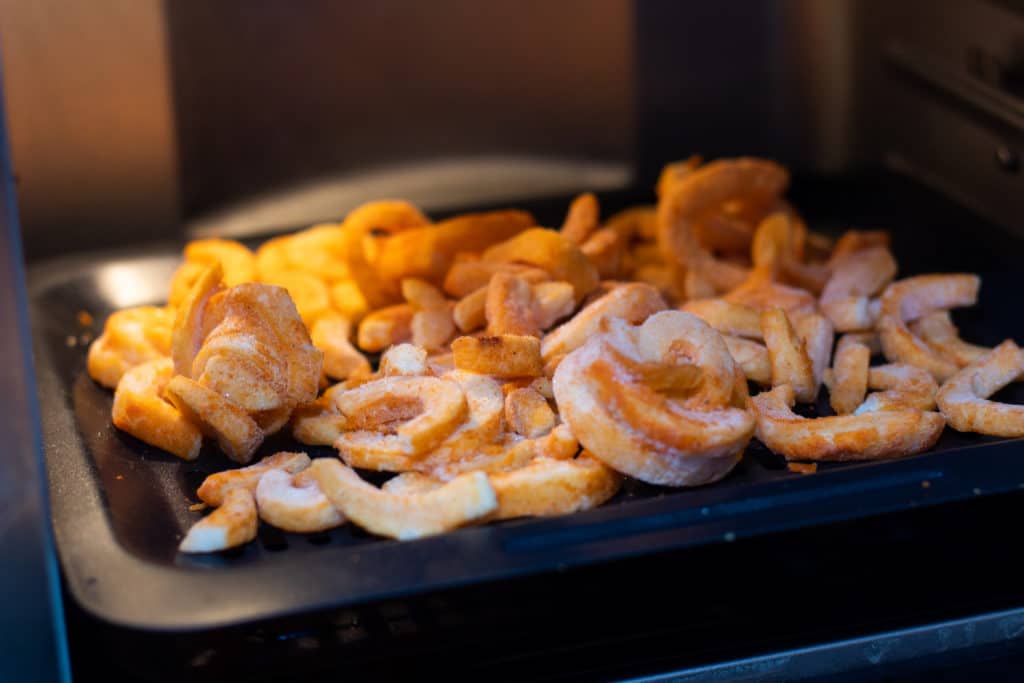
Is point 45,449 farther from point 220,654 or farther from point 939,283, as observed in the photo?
point 939,283

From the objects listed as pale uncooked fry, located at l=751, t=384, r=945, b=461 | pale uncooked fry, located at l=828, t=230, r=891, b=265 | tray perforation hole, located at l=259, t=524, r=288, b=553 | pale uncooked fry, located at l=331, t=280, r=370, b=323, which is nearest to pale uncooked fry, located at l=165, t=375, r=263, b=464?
tray perforation hole, located at l=259, t=524, r=288, b=553

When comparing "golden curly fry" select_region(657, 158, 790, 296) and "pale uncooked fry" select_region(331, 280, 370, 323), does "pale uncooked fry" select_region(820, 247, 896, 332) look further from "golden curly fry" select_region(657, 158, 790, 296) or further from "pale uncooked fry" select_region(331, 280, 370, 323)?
"pale uncooked fry" select_region(331, 280, 370, 323)

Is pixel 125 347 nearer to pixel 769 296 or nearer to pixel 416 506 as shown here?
pixel 416 506

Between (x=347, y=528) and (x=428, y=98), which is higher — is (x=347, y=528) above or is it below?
below

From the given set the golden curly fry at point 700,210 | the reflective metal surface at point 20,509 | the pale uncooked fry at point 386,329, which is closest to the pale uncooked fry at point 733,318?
the golden curly fry at point 700,210

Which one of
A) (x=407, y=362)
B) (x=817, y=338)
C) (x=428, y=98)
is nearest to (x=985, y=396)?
(x=817, y=338)

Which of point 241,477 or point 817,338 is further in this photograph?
point 817,338
